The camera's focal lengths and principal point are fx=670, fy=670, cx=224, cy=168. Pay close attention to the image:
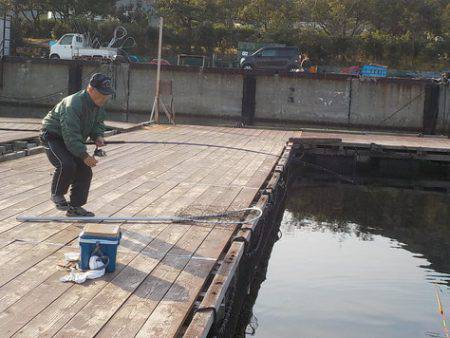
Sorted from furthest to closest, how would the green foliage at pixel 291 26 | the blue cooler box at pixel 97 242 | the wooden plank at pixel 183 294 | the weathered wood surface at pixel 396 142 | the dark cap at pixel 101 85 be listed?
1. the green foliage at pixel 291 26
2. the weathered wood surface at pixel 396 142
3. the dark cap at pixel 101 85
4. the blue cooler box at pixel 97 242
5. the wooden plank at pixel 183 294

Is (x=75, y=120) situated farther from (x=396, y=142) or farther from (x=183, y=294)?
(x=396, y=142)

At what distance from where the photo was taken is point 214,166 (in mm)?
10008

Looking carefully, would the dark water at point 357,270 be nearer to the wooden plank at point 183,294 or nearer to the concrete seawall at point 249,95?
the wooden plank at point 183,294

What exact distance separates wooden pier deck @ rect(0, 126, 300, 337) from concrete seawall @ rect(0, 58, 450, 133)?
519 inches

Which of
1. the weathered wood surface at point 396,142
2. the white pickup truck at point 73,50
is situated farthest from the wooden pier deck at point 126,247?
the white pickup truck at point 73,50

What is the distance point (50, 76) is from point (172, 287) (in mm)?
22368

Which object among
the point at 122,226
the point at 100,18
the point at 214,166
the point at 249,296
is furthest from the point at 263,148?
the point at 100,18

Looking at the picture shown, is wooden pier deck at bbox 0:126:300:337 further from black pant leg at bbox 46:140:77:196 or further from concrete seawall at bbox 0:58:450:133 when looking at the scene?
concrete seawall at bbox 0:58:450:133

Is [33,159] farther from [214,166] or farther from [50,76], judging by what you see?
[50,76]

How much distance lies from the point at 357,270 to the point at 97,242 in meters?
4.54

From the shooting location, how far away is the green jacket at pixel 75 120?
5309mm

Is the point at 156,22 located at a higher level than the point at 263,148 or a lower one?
higher

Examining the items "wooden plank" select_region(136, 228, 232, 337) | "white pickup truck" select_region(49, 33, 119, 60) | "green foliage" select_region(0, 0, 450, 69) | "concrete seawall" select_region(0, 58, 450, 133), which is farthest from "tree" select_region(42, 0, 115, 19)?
"wooden plank" select_region(136, 228, 232, 337)

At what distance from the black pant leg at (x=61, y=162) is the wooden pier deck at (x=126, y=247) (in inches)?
15.0
